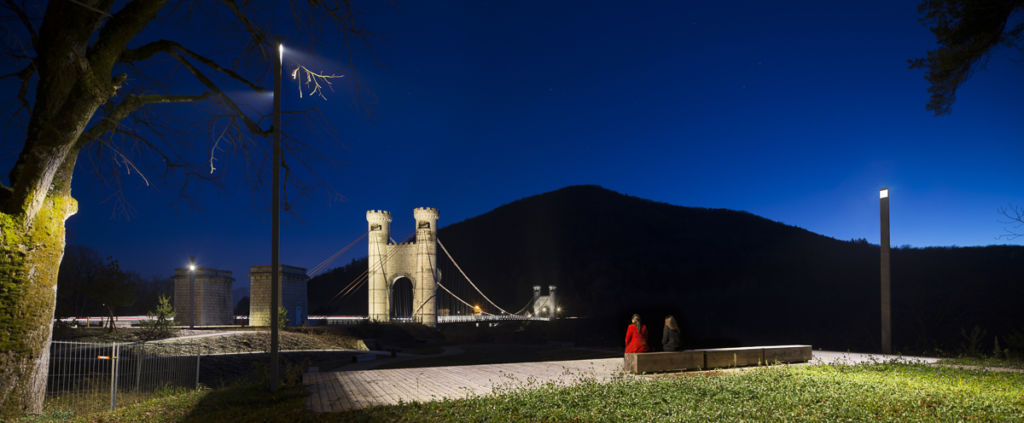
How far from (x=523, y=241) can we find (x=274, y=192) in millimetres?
89446

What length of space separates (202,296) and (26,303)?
23.3m

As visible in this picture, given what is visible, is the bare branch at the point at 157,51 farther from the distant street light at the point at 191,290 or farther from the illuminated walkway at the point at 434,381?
the distant street light at the point at 191,290

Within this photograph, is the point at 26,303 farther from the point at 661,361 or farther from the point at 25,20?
the point at 661,361

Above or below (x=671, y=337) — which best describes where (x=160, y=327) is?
below

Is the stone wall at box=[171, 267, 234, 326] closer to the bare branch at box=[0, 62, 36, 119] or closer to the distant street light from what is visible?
the distant street light

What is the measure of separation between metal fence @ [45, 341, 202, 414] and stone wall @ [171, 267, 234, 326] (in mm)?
11704

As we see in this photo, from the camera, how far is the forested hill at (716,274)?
37844 mm

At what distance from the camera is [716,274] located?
77.8 metres

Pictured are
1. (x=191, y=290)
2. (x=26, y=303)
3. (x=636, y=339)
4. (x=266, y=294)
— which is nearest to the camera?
(x=26, y=303)

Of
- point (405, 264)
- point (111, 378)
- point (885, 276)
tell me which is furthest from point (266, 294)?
point (885, 276)

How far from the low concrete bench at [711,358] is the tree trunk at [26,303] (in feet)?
26.1

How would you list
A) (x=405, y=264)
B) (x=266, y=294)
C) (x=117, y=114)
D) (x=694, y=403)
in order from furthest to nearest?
(x=405, y=264)
(x=266, y=294)
(x=117, y=114)
(x=694, y=403)

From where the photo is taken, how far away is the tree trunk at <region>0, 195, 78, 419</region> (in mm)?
6371

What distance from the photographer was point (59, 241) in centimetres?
697
